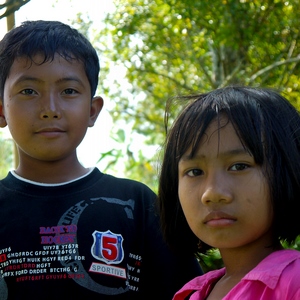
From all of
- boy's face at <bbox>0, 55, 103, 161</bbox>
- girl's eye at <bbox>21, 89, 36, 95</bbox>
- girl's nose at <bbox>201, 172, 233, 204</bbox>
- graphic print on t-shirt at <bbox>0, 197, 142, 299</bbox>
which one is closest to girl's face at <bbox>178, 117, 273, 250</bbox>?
girl's nose at <bbox>201, 172, 233, 204</bbox>

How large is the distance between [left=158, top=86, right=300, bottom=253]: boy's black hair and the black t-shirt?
389 mm

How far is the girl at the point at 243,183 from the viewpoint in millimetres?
2195

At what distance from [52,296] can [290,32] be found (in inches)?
154

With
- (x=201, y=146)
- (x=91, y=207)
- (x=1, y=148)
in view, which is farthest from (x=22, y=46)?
(x=1, y=148)

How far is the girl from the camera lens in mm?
2195

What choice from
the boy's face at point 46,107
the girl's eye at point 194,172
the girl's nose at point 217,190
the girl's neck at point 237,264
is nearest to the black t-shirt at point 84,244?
the boy's face at point 46,107

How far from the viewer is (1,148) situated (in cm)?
934

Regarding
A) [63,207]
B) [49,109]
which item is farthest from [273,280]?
[49,109]

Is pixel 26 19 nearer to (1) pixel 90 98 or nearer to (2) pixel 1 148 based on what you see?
(1) pixel 90 98

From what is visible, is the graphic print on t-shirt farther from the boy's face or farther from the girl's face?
the girl's face

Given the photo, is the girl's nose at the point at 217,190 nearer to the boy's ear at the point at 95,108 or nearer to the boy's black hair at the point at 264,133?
the boy's black hair at the point at 264,133

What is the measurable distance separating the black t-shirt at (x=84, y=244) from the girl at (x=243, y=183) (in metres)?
0.31

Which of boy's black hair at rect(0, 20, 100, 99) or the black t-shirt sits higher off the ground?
boy's black hair at rect(0, 20, 100, 99)

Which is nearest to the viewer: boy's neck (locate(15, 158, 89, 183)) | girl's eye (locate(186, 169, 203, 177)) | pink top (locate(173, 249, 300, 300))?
pink top (locate(173, 249, 300, 300))
